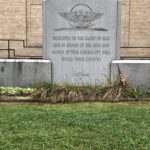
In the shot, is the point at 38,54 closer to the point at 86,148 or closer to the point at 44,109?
the point at 44,109

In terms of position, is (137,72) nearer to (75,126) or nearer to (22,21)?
(75,126)

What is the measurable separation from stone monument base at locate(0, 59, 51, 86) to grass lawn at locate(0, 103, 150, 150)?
1.63 meters

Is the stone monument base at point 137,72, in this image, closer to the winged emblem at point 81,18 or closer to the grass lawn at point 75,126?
the winged emblem at point 81,18

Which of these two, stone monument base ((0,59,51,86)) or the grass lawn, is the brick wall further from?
A: the grass lawn

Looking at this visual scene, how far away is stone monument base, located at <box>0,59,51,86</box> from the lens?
484 inches

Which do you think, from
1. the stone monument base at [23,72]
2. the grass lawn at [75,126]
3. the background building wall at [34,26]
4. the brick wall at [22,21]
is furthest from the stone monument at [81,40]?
the brick wall at [22,21]

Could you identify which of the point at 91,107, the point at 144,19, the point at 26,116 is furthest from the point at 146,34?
the point at 26,116

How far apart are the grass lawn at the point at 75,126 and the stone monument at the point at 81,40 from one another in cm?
154

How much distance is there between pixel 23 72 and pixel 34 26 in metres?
8.03

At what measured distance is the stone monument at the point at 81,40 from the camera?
12.2 m

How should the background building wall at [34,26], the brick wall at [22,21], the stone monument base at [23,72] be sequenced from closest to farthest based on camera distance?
the stone monument base at [23,72]
the background building wall at [34,26]
the brick wall at [22,21]

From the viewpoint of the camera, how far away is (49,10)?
1223 cm

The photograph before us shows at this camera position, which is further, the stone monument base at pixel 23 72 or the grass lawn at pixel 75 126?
the stone monument base at pixel 23 72

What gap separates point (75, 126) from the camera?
28.2 feet
